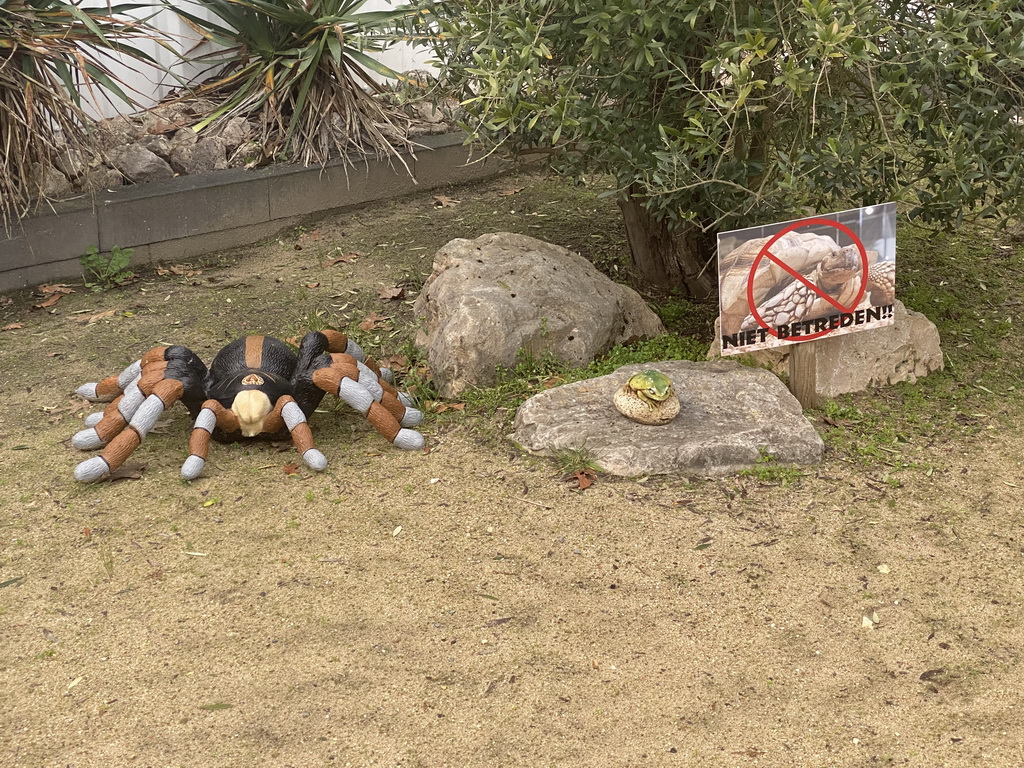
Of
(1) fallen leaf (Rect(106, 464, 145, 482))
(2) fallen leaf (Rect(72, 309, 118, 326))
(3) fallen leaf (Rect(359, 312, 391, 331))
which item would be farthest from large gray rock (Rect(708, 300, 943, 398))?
(2) fallen leaf (Rect(72, 309, 118, 326))

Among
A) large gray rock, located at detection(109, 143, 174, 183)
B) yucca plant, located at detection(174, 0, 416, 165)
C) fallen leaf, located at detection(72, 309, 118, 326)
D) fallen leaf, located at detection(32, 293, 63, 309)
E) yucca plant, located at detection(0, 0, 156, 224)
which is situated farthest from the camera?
yucca plant, located at detection(174, 0, 416, 165)

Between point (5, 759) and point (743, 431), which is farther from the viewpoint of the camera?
point (743, 431)

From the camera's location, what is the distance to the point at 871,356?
15.6ft

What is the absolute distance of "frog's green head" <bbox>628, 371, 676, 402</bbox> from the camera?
163 inches

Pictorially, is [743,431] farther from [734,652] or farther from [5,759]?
[5,759]

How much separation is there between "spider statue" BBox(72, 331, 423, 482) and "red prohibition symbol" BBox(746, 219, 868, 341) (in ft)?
4.98

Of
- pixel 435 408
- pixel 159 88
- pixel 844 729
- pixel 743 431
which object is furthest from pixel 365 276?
pixel 844 729

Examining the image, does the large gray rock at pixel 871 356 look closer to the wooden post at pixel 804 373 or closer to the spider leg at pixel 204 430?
the wooden post at pixel 804 373

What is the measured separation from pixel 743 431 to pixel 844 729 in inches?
59.3

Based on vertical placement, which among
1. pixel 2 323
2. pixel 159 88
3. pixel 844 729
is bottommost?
pixel 844 729

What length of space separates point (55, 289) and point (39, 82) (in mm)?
1215

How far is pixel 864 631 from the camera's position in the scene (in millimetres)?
3297

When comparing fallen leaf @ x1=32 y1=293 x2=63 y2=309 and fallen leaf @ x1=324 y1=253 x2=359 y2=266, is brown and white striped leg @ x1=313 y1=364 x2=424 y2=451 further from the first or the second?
fallen leaf @ x1=32 y1=293 x2=63 y2=309

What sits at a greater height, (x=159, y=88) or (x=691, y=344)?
(x=159, y=88)
